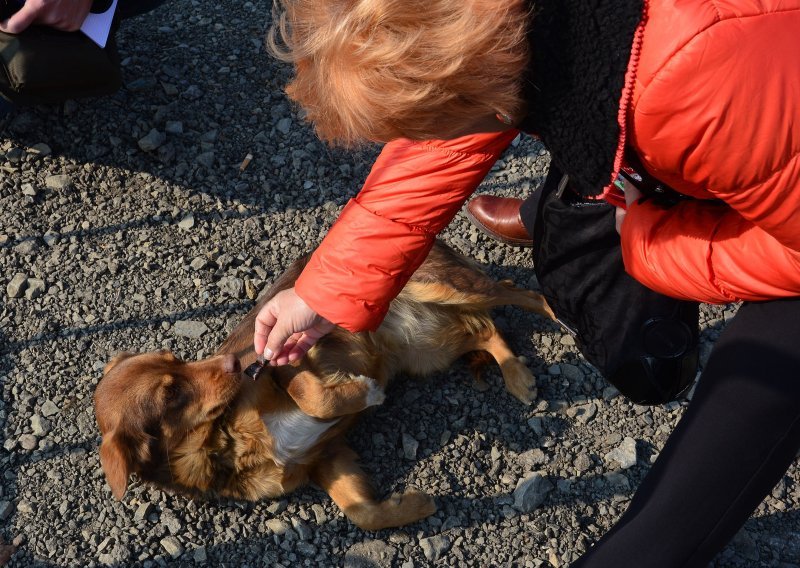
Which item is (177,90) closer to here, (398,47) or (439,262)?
(439,262)

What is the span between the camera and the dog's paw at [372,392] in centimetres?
392

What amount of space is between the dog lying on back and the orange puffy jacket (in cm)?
115

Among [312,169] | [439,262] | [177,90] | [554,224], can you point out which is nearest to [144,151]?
[177,90]

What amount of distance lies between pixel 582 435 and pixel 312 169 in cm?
241

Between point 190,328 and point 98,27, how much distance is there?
180 cm

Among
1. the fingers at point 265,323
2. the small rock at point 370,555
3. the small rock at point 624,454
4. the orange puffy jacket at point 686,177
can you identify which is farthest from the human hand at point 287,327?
the small rock at point 624,454

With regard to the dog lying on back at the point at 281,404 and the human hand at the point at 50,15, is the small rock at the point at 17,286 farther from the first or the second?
the human hand at the point at 50,15

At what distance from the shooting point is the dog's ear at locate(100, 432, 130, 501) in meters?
3.41

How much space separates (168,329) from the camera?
14.4 ft

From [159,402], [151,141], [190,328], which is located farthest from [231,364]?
[151,141]

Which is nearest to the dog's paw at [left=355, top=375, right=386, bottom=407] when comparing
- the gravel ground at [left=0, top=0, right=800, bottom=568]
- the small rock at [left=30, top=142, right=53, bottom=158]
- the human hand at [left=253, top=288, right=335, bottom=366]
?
the gravel ground at [left=0, top=0, right=800, bottom=568]

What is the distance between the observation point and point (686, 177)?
2.14 meters

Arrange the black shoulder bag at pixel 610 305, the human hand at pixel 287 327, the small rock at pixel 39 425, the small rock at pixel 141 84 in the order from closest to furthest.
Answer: the human hand at pixel 287 327 → the black shoulder bag at pixel 610 305 → the small rock at pixel 39 425 → the small rock at pixel 141 84

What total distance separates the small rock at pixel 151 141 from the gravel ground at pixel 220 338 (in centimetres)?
1
